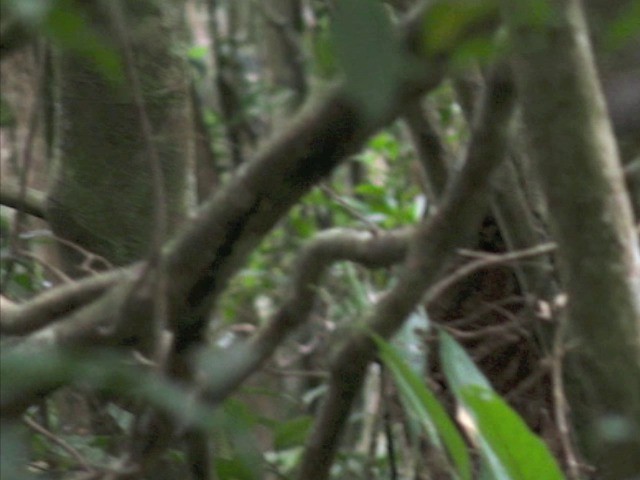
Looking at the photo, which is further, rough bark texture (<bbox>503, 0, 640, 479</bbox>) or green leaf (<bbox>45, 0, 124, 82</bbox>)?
rough bark texture (<bbox>503, 0, 640, 479</bbox>)

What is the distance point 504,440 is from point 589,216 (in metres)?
0.20

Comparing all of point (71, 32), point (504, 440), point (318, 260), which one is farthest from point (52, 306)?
point (71, 32)

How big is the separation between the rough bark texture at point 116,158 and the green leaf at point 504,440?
0.70 metres

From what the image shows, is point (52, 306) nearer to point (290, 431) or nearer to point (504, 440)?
point (504, 440)

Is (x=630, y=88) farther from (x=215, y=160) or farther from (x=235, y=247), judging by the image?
(x=215, y=160)

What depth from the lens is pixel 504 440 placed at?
86 cm

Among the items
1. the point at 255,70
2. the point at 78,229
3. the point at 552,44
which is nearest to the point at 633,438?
the point at 552,44

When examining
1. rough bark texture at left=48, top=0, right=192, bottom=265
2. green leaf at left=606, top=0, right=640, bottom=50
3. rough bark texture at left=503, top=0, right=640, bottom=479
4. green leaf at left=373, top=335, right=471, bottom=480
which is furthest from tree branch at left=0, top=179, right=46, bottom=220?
green leaf at left=606, top=0, right=640, bottom=50

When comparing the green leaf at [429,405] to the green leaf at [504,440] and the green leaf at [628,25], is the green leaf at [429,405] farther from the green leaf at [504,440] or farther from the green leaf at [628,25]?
the green leaf at [628,25]

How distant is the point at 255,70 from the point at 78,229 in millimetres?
2860

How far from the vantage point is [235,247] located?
0.86 m

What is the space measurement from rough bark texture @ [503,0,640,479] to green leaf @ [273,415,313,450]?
596 mm

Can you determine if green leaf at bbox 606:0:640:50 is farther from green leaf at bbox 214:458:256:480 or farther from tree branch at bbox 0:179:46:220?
tree branch at bbox 0:179:46:220

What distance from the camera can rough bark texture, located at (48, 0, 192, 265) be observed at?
4.75ft
